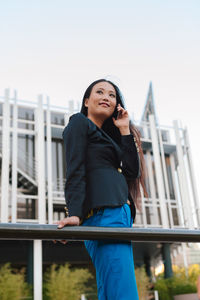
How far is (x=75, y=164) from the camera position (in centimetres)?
164

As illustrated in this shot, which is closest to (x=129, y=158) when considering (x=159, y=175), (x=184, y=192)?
(x=159, y=175)

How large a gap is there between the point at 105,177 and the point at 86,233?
1.84 feet

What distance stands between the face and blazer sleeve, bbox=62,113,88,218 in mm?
162

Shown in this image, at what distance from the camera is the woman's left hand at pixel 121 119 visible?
1.93 meters

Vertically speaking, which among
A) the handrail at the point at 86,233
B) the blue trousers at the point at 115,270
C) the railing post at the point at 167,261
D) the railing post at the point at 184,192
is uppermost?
the railing post at the point at 184,192

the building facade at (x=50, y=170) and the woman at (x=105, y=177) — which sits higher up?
the building facade at (x=50, y=170)

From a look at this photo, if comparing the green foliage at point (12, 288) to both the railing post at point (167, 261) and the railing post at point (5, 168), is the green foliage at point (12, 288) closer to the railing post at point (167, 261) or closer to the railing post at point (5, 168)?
the railing post at point (5, 168)

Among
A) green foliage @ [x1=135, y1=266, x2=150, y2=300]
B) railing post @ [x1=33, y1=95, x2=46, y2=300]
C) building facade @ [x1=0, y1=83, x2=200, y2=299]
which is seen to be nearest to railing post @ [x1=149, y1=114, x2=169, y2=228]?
building facade @ [x1=0, y1=83, x2=200, y2=299]

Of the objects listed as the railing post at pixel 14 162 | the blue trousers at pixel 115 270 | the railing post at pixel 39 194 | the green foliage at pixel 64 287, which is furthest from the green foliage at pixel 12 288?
the blue trousers at pixel 115 270

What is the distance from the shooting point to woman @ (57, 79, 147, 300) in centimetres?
140

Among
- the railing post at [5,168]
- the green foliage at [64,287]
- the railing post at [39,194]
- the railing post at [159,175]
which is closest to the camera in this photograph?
the green foliage at [64,287]

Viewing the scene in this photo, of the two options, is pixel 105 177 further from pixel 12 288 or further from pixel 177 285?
pixel 177 285

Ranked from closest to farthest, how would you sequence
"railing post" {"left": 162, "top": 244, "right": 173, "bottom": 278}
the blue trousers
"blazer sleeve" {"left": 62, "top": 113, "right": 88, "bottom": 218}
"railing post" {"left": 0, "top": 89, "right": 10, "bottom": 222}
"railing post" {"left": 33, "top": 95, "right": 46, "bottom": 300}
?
the blue trousers
"blazer sleeve" {"left": 62, "top": 113, "right": 88, "bottom": 218}
"railing post" {"left": 33, "top": 95, "right": 46, "bottom": 300}
"railing post" {"left": 0, "top": 89, "right": 10, "bottom": 222}
"railing post" {"left": 162, "top": 244, "right": 173, "bottom": 278}

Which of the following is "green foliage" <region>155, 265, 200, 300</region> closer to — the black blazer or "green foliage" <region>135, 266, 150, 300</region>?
"green foliage" <region>135, 266, 150, 300</region>
